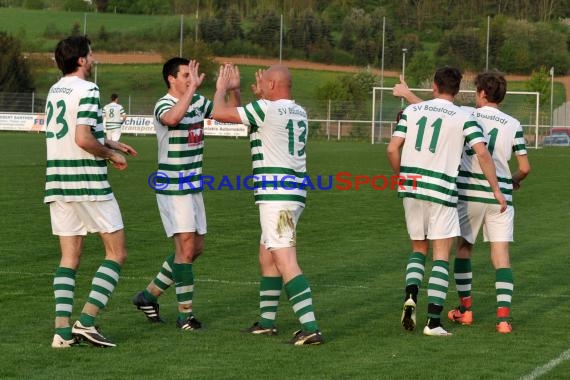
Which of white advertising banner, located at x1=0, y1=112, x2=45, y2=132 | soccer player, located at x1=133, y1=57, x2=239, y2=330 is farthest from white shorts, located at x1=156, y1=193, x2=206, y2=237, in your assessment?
white advertising banner, located at x1=0, y1=112, x2=45, y2=132

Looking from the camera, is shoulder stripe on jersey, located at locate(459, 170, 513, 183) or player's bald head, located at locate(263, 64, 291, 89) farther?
shoulder stripe on jersey, located at locate(459, 170, 513, 183)

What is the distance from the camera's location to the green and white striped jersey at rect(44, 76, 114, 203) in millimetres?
8125

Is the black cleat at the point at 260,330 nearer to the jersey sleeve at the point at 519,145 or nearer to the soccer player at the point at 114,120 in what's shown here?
the jersey sleeve at the point at 519,145

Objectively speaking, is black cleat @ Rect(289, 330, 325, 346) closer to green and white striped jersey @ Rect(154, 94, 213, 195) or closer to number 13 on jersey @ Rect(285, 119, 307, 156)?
number 13 on jersey @ Rect(285, 119, 307, 156)

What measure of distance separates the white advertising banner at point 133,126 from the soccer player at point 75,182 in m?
51.8

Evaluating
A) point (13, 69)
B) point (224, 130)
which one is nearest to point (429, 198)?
point (224, 130)

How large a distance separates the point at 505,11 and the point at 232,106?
109238 mm

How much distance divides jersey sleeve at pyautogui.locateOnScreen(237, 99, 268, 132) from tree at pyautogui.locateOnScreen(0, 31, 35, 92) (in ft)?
217

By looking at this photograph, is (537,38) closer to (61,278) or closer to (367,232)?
(367,232)

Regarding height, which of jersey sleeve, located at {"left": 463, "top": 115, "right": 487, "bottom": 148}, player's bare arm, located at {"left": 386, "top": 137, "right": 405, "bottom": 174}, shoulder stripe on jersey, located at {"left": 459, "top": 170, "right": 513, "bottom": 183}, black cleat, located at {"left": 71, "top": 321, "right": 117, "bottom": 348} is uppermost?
jersey sleeve, located at {"left": 463, "top": 115, "right": 487, "bottom": 148}

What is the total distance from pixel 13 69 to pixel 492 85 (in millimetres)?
66630

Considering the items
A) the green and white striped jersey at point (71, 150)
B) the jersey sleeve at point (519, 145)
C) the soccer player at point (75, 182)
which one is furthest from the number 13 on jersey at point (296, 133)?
the jersey sleeve at point (519, 145)

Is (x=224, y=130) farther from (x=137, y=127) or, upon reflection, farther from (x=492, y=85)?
(x=492, y=85)

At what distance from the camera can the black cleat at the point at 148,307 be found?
9312mm
